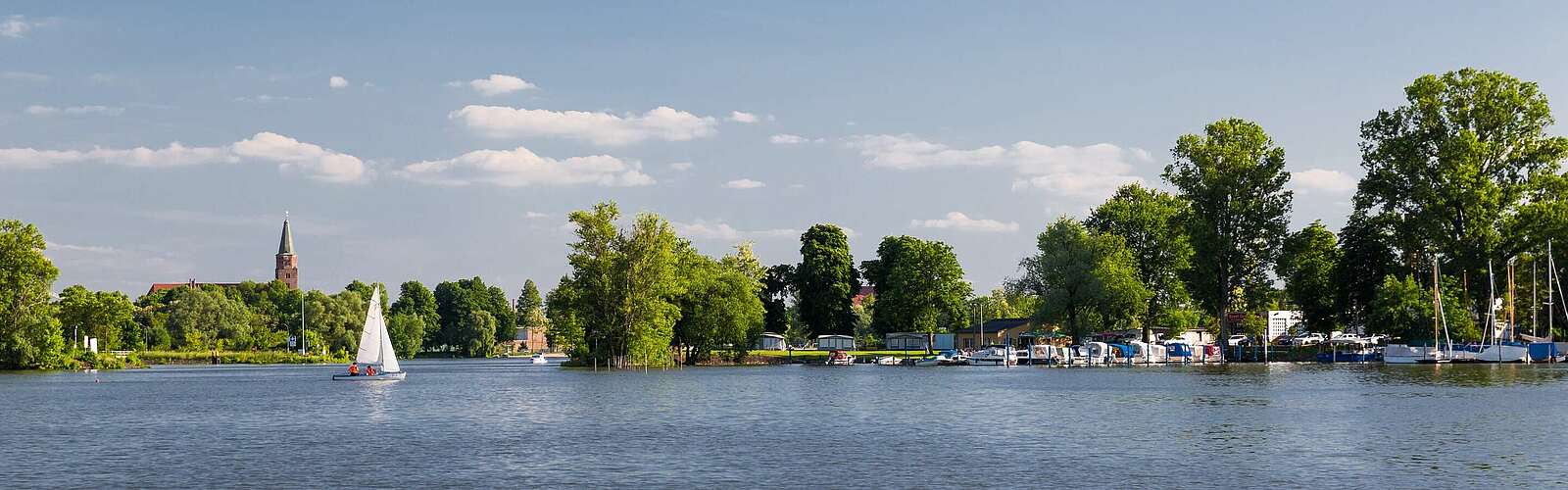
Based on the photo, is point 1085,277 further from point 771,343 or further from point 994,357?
point 771,343

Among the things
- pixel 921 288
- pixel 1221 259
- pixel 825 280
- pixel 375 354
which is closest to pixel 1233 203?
pixel 1221 259

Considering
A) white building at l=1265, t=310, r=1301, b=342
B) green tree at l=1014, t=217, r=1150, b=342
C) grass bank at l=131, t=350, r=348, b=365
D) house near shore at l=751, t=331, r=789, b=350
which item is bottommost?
grass bank at l=131, t=350, r=348, b=365

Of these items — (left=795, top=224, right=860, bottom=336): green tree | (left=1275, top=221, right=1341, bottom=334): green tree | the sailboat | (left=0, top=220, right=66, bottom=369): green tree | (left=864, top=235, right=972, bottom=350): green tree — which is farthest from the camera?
(left=795, top=224, right=860, bottom=336): green tree

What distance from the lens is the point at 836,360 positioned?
137m

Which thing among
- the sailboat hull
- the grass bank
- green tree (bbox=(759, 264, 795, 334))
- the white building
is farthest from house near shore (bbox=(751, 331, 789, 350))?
the sailboat hull

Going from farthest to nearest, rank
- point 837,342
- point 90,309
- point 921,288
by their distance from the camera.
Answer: point 837,342, point 921,288, point 90,309

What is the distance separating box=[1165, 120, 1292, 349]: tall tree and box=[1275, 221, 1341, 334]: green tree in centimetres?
180

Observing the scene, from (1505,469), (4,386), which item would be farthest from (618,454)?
(4,386)

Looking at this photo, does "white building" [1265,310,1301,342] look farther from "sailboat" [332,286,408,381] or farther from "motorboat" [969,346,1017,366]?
"sailboat" [332,286,408,381]

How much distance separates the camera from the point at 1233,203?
120 meters

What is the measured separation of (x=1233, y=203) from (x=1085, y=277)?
571 inches

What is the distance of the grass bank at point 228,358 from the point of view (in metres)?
169

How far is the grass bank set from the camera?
16900cm

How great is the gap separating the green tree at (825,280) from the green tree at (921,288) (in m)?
6.62
